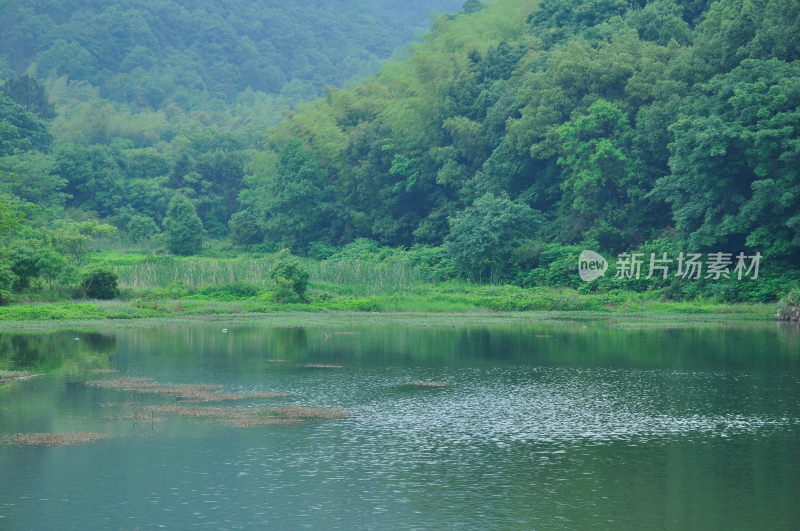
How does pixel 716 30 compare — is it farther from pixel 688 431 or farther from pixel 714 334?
pixel 688 431

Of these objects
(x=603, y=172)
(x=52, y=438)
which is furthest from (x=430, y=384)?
(x=603, y=172)

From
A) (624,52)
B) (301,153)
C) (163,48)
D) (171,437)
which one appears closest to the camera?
(171,437)

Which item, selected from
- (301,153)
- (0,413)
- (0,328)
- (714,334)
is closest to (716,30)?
(714,334)

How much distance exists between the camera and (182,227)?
5934 centimetres

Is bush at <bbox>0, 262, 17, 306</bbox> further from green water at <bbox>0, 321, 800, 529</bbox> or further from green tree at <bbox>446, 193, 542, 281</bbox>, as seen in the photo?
green tree at <bbox>446, 193, 542, 281</bbox>

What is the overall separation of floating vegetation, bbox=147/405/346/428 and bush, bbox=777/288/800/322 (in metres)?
24.7

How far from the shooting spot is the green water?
1334cm

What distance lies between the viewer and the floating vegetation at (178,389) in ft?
69.9

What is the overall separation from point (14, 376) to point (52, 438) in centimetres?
714

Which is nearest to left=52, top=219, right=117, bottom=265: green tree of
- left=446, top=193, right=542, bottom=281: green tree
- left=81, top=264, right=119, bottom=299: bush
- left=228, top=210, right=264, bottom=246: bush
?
left=81, top=264, right=119, bottom=299: bush

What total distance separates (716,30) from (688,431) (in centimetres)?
3315

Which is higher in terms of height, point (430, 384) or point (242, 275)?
point (242, 275)

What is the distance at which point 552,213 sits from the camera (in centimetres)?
5497

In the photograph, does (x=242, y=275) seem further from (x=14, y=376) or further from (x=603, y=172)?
(x=14, y=376)
